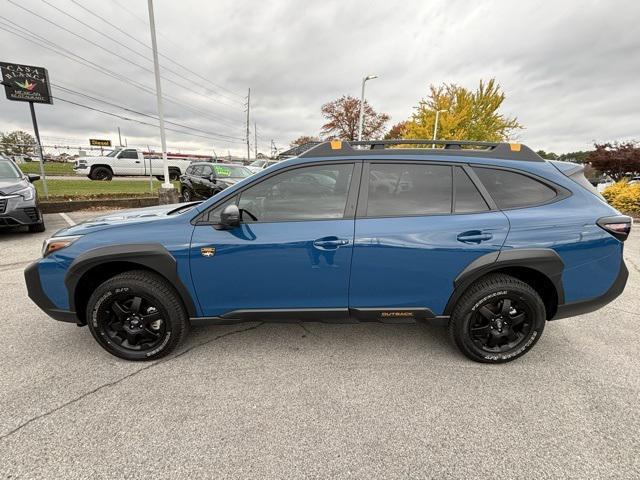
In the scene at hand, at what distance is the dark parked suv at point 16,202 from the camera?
5398mm

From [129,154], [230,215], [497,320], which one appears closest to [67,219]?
[230,215]

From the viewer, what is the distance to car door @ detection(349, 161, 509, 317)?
2238 mm

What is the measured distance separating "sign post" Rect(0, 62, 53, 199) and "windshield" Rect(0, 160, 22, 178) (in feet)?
8.15

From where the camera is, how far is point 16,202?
553cm

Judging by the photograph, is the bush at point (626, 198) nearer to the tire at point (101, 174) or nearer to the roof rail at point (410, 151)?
the roof rail at point (410, 151)

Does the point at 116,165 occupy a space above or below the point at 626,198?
above

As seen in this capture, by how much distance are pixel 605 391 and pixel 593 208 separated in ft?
4.35

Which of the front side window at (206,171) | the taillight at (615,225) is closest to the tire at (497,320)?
the taillight at (615,225)

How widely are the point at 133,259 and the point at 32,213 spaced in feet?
17.5

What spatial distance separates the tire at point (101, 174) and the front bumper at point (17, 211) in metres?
15.4

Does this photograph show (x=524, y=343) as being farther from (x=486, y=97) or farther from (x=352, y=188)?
(x=486, y=97)

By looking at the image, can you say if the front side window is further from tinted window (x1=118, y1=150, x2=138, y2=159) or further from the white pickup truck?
tinted window (x1=118, y1=150, x2=138, y2=159)

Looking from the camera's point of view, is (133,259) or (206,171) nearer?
(133,259)

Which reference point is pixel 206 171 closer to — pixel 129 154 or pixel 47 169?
pixel 129 154
